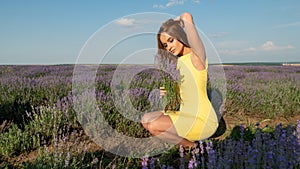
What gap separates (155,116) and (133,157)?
61 cm

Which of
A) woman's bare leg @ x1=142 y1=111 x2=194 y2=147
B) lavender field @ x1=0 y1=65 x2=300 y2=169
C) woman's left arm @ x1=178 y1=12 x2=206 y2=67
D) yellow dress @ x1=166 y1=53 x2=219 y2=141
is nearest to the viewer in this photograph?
lavender field @ x1=0 y1=65 x2=300 y2=169

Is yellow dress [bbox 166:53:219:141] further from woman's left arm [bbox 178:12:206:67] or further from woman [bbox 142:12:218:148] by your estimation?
woman's left arm [bbox 178:12:206:67]

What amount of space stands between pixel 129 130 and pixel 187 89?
3.37 ft

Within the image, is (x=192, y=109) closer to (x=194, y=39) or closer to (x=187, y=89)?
(x=187, y=89)

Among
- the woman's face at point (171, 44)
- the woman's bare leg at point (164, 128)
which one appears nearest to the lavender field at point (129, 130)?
the woman's bare leg at point (164, 128)

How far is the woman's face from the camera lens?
3.00 m

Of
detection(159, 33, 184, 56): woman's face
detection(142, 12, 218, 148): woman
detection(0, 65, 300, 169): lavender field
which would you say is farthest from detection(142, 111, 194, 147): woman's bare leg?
detection(159, 33, 184, 56): woman's face

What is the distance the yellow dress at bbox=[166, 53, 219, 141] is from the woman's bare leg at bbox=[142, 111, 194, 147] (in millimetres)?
71

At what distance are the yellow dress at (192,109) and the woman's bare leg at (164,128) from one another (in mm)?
71

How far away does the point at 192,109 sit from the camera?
A: 324 centimetres

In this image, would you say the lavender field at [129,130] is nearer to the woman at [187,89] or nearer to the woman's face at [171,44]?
the woman at [187,89]

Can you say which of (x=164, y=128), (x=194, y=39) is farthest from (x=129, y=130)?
(x=194, y=39)

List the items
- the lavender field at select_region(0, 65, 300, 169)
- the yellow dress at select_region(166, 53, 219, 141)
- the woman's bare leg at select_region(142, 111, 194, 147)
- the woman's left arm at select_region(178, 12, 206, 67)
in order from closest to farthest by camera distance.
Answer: the lavender field at select_region(0, 65, 300, 169) → the woman's left arm at select_region(178, 12, 206, 67) → the yellow dress at select_region(166, 53, 219, 141) → the woman's bare leg at select_region(142, 111, 194, 147)

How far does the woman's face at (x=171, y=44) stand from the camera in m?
3.00
